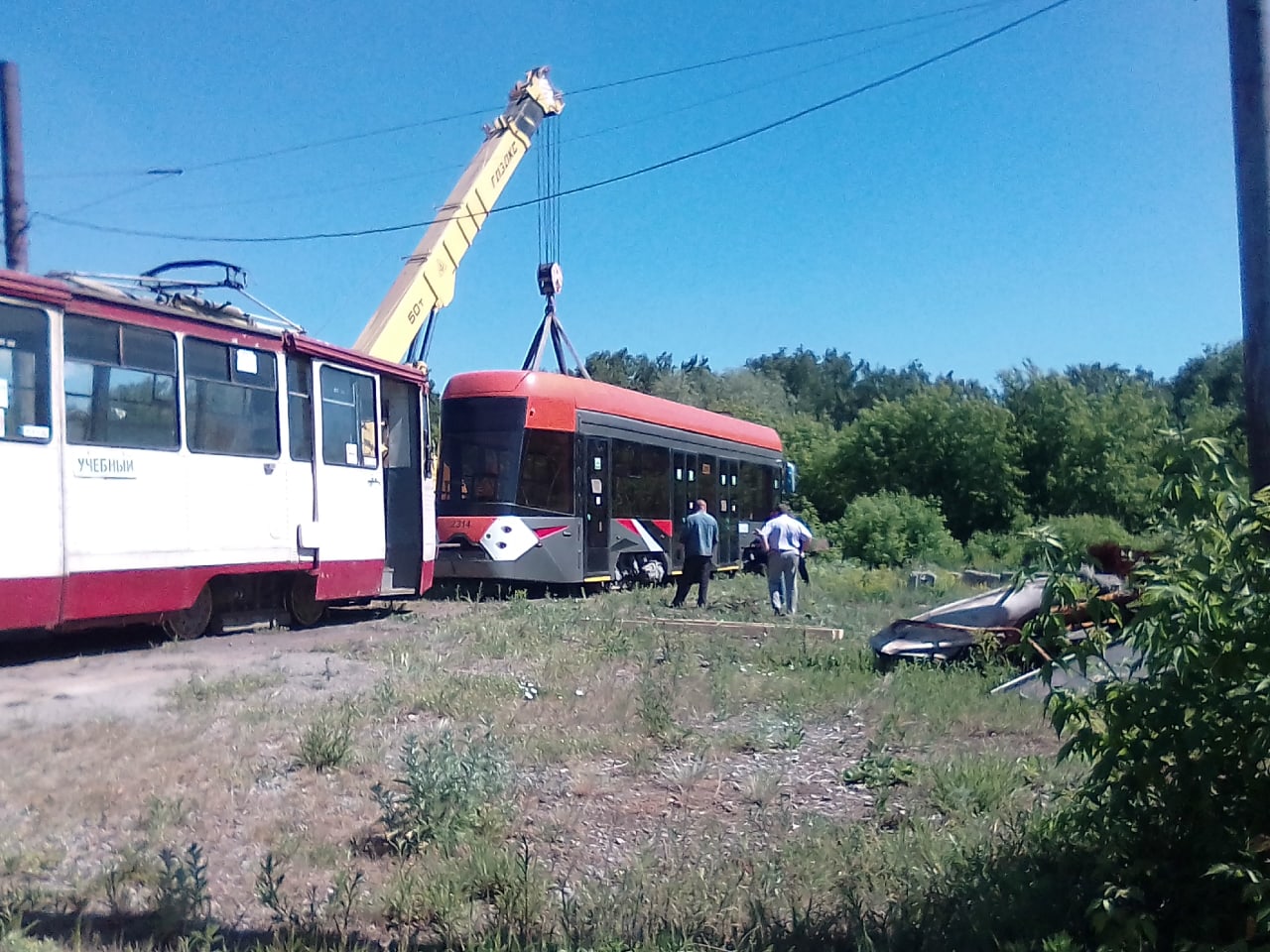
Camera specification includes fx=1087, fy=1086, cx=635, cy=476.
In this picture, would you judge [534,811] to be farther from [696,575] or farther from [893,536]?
[893,536]

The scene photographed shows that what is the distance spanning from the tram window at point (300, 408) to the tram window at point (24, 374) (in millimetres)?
3320

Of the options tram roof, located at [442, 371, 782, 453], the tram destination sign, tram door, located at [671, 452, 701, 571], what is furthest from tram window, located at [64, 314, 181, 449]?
tram door, located at [671, 452, 701, 571]

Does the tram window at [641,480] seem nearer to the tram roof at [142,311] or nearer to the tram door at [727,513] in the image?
the tram door at [727,513]

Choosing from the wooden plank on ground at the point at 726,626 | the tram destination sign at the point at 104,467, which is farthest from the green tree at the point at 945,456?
the tram destination sign at the point at 104,467

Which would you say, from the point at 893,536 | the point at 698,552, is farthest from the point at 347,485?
the point at 893,536

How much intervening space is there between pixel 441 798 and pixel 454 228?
17.1 metres

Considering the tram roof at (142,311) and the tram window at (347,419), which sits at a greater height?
the tram roof at (142,311)

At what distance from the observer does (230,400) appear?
472 inches

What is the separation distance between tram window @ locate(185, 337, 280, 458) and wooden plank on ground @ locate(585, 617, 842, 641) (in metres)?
4.54

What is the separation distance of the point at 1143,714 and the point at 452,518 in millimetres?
14059

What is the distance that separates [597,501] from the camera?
1848 centimetres

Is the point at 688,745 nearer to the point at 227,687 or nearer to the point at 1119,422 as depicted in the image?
the point at 227,687

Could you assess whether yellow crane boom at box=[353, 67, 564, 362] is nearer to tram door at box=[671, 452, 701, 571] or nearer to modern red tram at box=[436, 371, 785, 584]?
modern red tram at box=[436, 371, 785, 584]

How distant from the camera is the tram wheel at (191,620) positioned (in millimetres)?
11757
